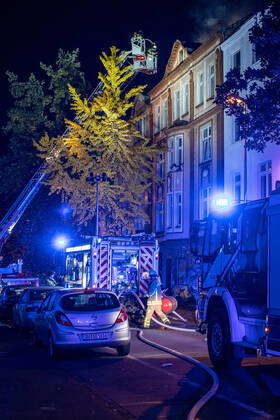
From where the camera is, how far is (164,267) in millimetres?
33156

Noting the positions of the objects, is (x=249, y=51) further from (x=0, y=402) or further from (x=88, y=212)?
(x=0, y=402)

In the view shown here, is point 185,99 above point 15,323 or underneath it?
above

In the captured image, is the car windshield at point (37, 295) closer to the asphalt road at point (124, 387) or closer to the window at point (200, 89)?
the asphalt road at point (124, 387)

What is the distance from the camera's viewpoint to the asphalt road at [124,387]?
22.8 ft

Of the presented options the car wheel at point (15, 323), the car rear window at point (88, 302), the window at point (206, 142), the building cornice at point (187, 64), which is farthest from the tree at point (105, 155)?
Result: the car rear window at point (88, 302)

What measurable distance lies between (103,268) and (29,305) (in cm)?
438

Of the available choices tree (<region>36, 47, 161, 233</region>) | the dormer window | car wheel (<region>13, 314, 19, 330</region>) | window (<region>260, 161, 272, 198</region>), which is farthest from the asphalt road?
the dormer window

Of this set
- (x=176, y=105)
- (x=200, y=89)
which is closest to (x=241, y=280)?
(x=200, y=89)

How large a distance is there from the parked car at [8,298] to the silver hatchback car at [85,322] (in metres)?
9.01

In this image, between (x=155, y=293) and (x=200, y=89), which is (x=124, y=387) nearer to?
(x=155, y=293)

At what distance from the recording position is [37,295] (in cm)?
1675

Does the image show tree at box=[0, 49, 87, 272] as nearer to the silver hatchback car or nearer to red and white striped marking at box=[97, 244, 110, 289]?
red and white striped marking at box=[97, 244, 110, 289]

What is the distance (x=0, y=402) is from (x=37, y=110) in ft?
104

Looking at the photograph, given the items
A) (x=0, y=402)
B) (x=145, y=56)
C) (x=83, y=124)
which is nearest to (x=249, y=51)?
(x=145, y=56)
